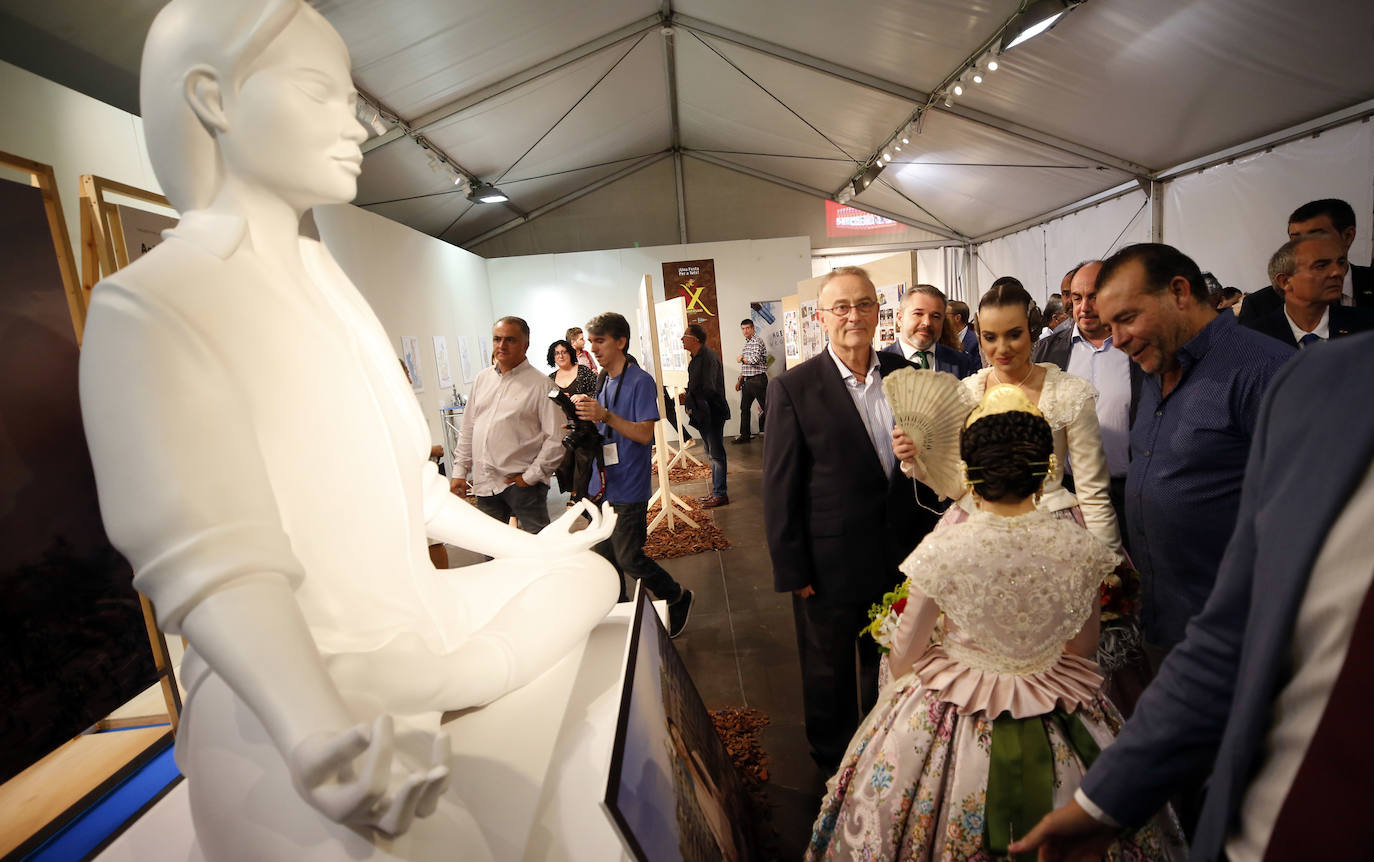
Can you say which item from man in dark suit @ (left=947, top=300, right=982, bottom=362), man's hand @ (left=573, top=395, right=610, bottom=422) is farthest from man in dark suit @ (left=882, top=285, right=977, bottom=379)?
man in dark suit @ (left=947, top=300, right=982, bottom=362)

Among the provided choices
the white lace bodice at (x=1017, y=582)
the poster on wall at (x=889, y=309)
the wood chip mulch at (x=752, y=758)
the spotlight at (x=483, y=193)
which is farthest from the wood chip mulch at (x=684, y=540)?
the spotlight at (x=483, y=193)

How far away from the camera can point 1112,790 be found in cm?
75

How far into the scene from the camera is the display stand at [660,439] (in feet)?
14.0

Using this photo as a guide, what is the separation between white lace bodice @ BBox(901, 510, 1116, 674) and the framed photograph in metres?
0.55

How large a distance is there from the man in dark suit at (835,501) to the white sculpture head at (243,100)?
4.47ft

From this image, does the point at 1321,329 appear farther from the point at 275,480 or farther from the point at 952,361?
the point at 275,480

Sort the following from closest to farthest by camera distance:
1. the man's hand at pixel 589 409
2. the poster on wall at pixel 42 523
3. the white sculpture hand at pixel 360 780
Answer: the white sculpture hand at pixel 360 780
the poster on wall at pixel 42 523
the man's hand at pixel 589 409

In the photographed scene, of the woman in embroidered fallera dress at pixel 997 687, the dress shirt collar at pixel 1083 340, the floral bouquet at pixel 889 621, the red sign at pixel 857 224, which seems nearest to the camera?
the woman in embroidered fallera dress at pixel 997 687

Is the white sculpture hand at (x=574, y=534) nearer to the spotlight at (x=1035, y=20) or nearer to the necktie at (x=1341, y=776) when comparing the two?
the necktie at (x=1341, y=776)

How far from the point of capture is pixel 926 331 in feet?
9.36

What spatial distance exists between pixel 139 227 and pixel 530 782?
2.08m

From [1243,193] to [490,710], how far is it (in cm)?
728

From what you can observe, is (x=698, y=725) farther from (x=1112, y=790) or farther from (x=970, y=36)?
(x=970, y=36)

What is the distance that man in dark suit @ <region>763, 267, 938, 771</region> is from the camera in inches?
75.5
